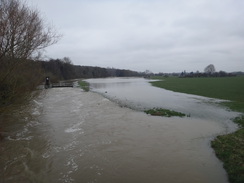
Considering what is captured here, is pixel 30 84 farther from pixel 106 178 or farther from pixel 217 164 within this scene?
pixel 217 164

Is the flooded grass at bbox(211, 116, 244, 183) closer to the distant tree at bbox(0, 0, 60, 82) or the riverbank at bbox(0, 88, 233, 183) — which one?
the riverbank at bbox(0, 88, 233, 183)

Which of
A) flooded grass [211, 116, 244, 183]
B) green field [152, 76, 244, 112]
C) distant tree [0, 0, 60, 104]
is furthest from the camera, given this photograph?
green field [152, 76, 244, 112]

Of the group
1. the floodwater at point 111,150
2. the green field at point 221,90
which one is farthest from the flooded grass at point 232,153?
the green field at point 221,90

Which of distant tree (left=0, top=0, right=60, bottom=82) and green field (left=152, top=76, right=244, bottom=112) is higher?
distant tree (left=0, top=0, right=60, bottom=82)

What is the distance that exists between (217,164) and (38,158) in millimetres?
7154

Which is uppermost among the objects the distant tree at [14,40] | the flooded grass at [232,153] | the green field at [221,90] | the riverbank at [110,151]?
the distant tree at [14,40]

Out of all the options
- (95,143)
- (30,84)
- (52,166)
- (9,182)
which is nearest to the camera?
(9,182)

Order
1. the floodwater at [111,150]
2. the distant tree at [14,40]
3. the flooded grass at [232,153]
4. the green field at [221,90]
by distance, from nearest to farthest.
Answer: the flooded grass at [232,153] < the floodwater at [111,150] < the distant tree at [14,40] < the green field at [221,90]

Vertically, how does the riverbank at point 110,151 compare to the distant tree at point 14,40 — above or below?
below

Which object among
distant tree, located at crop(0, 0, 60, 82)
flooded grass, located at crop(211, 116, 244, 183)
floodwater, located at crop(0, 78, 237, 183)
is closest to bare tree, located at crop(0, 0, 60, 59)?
distant tree, located at crop(0, 0, 60, 82)

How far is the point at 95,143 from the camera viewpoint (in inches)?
393

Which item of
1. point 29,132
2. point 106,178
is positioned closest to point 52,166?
point 106,178

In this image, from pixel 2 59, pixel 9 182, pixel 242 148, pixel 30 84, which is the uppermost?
pixel 2 59

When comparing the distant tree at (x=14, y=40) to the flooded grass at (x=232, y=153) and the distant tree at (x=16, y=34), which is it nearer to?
the distant tree at (x=16, y=34)
